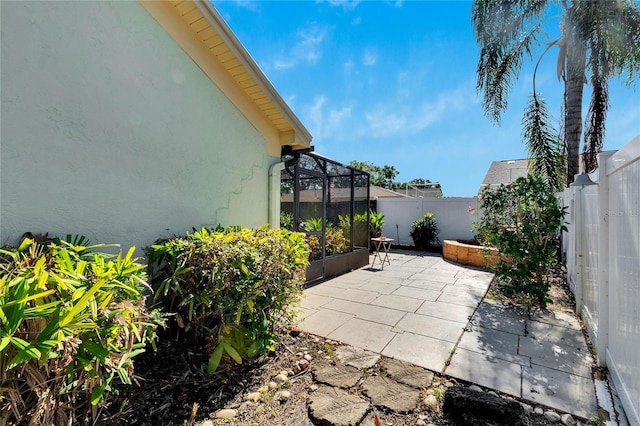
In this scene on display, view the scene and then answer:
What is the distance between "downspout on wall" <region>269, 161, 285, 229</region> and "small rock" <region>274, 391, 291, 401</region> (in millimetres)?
3283

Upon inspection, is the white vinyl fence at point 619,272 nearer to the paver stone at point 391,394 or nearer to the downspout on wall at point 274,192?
the paver stone at point 391,394

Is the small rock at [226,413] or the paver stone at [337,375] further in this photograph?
the paver stone at [337,375]

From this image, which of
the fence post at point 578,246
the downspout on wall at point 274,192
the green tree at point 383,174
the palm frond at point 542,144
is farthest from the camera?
the green tree at point 383,174

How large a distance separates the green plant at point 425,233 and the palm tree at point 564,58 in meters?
5.03

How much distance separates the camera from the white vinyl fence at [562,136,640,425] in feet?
7.31

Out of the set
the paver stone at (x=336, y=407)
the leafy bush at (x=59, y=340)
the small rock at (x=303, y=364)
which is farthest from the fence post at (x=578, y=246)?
the leafy bush at (x=59, y=340)

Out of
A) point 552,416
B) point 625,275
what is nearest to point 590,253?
point 625,275

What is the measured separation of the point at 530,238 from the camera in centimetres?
494

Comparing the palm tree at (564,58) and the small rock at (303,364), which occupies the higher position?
the palm tree at (564,58)

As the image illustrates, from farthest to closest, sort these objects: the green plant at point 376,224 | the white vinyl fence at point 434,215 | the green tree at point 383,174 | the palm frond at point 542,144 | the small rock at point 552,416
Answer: the green tree at point 383,174, the white vinyl fence at point 434,215, the green plant at point 376,224, the palm frond at point 542,144, the small rock at point 552,416

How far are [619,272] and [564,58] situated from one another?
8.02 metres

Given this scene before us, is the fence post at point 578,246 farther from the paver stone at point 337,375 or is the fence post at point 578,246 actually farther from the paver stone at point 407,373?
the paver stone at point 337,375

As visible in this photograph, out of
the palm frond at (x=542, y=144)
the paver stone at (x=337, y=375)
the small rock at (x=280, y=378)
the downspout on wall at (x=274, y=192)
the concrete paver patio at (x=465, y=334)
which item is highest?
the palm frond at (x=542, y=144)

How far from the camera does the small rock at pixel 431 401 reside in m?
2.55
